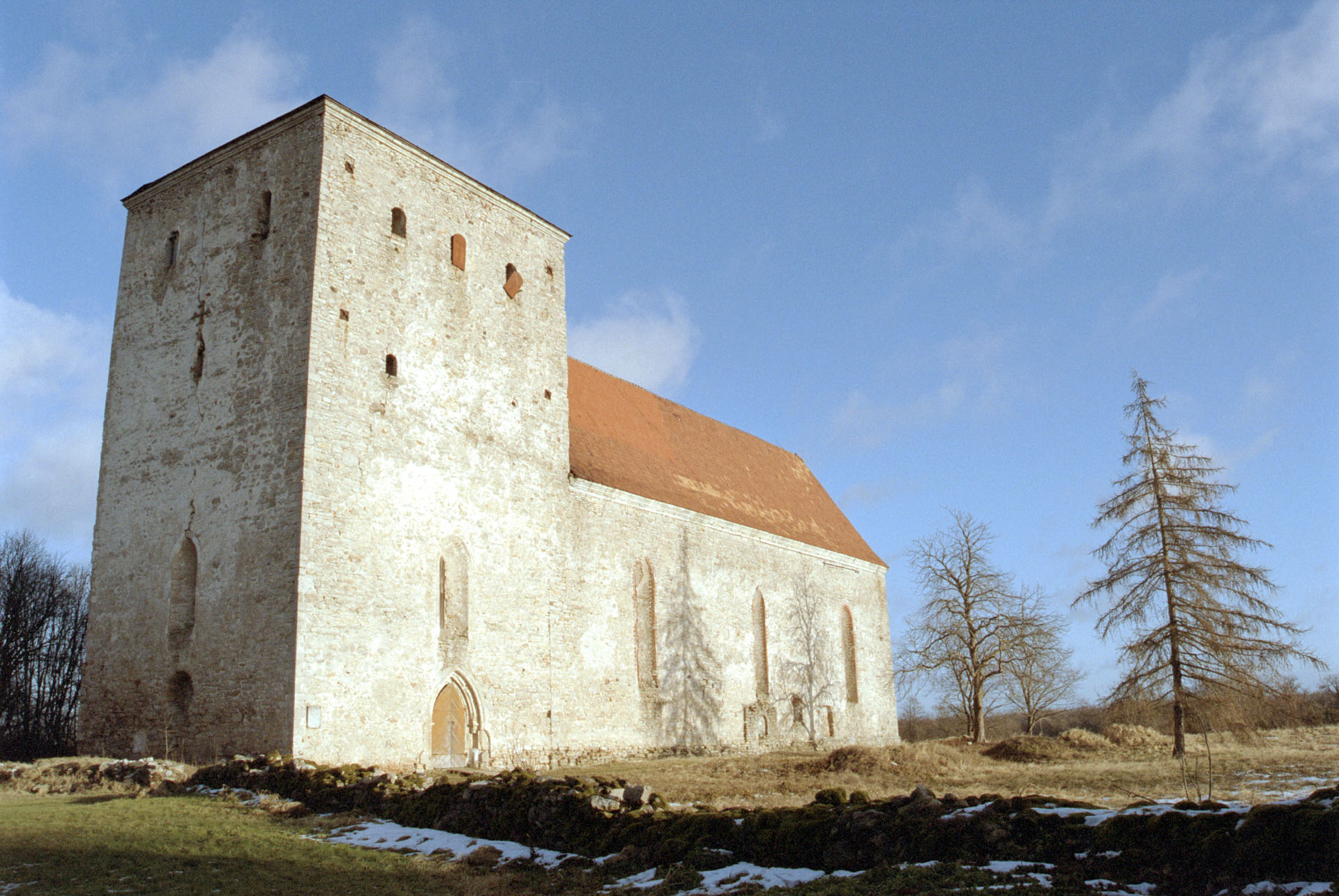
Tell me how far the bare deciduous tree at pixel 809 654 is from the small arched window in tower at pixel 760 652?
101cm

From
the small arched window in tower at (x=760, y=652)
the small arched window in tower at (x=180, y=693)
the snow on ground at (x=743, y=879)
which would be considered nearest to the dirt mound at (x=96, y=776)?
the small arched window in tower at (x=180, y=693)

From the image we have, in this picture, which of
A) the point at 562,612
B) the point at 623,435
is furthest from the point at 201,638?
the point at 623,435

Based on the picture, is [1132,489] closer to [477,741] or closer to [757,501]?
[757,501]

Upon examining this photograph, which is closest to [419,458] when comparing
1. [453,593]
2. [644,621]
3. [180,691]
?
[453,593]

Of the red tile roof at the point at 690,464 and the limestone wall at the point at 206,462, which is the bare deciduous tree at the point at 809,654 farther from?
the limestone wall at the point at 206,462

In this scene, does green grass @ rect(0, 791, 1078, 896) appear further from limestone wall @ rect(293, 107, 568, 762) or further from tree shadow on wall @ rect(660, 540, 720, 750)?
tree shadow on wall @ rect(660, 540, 720, 750)

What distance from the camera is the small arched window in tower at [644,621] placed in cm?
2300

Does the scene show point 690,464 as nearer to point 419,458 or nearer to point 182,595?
point 419,458

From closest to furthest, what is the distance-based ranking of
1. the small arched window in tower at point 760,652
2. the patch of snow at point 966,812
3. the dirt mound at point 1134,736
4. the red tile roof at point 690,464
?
the patch of snow at point 966,812, the dirt mound at point 1134,736, the red tile roof at point 690,464, the small arched window in tower at point 760,652

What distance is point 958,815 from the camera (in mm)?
6848

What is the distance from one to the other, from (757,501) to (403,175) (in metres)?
15.1

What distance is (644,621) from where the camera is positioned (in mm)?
23453

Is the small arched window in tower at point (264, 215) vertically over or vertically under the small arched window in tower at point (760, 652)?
Result: over

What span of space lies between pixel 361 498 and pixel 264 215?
615cm
